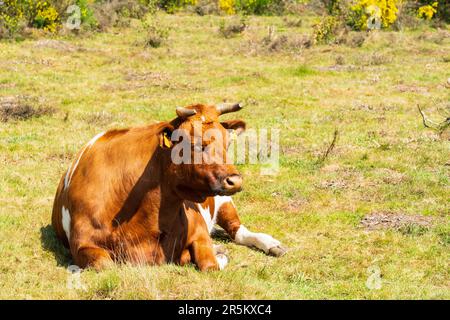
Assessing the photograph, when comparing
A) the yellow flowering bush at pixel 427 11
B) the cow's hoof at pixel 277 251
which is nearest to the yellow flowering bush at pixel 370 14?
the yellow flowering bush at pixel 427 11

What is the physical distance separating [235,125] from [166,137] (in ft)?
2.81

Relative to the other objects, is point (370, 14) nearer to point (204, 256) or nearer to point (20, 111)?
point (20, 111)

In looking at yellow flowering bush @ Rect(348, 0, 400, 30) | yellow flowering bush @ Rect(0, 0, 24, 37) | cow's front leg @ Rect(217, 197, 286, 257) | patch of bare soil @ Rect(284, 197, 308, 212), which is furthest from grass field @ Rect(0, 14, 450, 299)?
yellow flowering bush @ Rect(348, 0, 400, 30)

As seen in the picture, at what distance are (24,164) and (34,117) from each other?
3.69 meters

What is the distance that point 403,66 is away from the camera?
22.6 m

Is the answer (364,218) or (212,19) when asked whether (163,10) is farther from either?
(364,218)

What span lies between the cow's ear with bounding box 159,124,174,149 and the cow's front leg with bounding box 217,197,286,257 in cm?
237

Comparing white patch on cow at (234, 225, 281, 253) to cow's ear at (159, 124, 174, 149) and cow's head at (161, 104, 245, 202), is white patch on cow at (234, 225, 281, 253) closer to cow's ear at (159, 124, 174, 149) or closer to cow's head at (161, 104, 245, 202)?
cow's head at (161, 104, 245, 202)

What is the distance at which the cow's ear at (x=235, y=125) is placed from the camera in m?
6.97

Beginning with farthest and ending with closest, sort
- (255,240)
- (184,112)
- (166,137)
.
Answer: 1. (255,240)
2. (166,137)
3. (184,112)

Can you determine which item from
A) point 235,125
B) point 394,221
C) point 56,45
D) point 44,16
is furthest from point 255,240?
point 44,16

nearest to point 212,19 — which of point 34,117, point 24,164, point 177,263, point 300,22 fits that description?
point 300,22

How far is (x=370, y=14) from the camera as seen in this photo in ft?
97.3

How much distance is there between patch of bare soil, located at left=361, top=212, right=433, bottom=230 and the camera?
9242 mm
